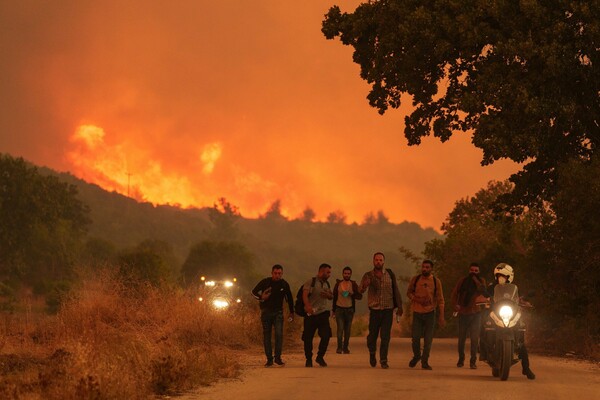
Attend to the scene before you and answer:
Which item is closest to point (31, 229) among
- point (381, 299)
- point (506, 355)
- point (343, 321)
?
point (343, 321)

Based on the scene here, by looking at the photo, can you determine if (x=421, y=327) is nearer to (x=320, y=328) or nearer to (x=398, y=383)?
(x=320, y=328)

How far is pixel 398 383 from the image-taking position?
60.4ft

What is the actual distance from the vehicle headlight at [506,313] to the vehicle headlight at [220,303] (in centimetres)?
1195

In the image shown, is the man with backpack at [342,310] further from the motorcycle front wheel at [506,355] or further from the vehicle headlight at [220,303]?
the motorcycle front wheel at [506,355]

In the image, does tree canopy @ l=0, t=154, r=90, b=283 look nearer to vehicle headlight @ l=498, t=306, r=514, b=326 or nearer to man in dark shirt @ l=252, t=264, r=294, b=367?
man in dark shirt @ l=252, t=264, r=294, b=367

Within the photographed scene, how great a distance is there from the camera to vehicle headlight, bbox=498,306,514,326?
18.9 meters

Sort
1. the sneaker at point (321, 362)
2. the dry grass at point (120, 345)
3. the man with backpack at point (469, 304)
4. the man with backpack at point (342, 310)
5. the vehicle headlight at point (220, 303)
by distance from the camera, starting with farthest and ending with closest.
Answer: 1. the vehicle headlight at point (220, 303)
2. the man with backpack at point (342, 310)
3. the man with backpack at point (469, 304)
4. the sneaker at point (321, 362)
5. the dry grass at point (120, 345)

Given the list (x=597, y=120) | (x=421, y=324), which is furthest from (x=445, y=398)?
(x=597, y=120)

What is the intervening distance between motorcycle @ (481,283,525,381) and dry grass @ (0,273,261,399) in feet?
14.3

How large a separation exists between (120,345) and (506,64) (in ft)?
39.1

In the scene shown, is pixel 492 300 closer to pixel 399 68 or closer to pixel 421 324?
pixel 421 324

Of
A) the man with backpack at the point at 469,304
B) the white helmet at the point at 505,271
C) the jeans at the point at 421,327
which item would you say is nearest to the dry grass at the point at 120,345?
the jeans at the point at 421,327

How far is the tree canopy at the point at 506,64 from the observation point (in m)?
27.4

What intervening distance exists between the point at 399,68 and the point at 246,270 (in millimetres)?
112978
